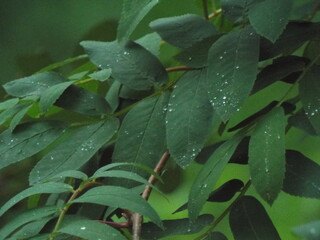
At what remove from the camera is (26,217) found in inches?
21.8

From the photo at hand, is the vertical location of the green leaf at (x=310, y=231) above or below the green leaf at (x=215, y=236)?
above

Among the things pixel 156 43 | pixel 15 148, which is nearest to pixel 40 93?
pixel 15 148

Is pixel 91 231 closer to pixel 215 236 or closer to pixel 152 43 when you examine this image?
pixel 215 236

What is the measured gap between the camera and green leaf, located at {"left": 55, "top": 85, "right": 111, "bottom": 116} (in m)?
0.70

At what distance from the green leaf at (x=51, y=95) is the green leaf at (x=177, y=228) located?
0.17 metres

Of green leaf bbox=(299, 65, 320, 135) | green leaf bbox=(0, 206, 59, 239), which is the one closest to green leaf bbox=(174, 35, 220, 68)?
green leaf bbox=(299, 65, 320, 135)

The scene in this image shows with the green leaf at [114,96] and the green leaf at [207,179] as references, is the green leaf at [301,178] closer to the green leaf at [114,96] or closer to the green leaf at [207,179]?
the green leaf at [207,179]

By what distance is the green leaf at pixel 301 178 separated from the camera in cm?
56

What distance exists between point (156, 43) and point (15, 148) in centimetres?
24

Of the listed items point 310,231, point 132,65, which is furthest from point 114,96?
→ point 310,231

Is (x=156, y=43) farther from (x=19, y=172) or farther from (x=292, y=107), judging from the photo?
(x=19, y=172)

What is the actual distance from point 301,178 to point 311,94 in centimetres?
9

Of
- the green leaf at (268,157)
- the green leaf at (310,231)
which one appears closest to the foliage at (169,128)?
the green leaf at (268,157)

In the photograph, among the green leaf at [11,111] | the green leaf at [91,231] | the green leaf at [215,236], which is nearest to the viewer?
the green leaf at [91,231]
